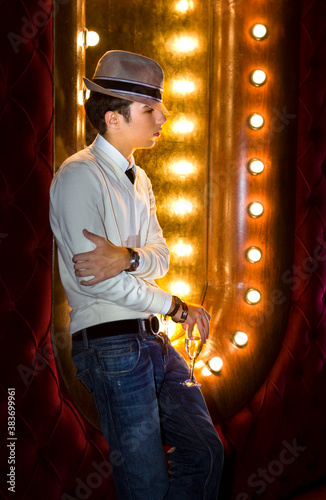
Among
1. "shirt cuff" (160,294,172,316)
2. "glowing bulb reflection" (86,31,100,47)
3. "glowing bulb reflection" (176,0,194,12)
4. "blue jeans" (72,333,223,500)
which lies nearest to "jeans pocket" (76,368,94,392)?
"blue jeans" (72,333,223,500)

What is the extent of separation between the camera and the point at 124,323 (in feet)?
4.35

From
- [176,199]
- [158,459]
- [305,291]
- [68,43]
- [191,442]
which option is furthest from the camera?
[305,291]

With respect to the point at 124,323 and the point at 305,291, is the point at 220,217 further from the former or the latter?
the point at 124,323

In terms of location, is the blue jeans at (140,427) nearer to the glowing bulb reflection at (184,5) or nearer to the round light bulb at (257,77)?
the round light bulb at (257,77)

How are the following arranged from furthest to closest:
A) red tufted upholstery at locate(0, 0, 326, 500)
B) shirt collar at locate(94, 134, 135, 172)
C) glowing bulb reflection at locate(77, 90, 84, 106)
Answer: glowing bulb reflection at locate(77, 90, 84, 106) < red tufted upholstery at locate(0, 0, 326, 500) < shirt collar at locate(94, 134, 135, 172)

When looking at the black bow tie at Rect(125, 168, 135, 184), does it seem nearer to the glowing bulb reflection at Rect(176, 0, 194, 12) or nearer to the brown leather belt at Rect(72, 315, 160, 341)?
the brown leather belt at Rect(72, 315, 160, 341)

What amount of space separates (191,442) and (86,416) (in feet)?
1.67

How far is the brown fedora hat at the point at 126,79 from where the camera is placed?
1.42 meters

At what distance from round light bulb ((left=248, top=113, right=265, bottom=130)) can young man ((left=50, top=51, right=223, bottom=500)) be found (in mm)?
666

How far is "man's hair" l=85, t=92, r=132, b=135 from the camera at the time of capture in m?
1.43

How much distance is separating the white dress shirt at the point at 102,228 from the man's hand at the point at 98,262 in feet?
0.06

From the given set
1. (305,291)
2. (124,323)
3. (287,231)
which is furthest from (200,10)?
(124,323)

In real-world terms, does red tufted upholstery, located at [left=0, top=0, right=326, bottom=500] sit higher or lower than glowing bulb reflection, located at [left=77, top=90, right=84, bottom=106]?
lower

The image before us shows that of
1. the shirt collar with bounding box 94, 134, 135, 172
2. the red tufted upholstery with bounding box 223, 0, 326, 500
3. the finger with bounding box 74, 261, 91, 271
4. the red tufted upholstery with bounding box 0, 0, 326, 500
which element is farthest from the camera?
the red tufted upholstery with bounding box 223, 0, 326, 500
